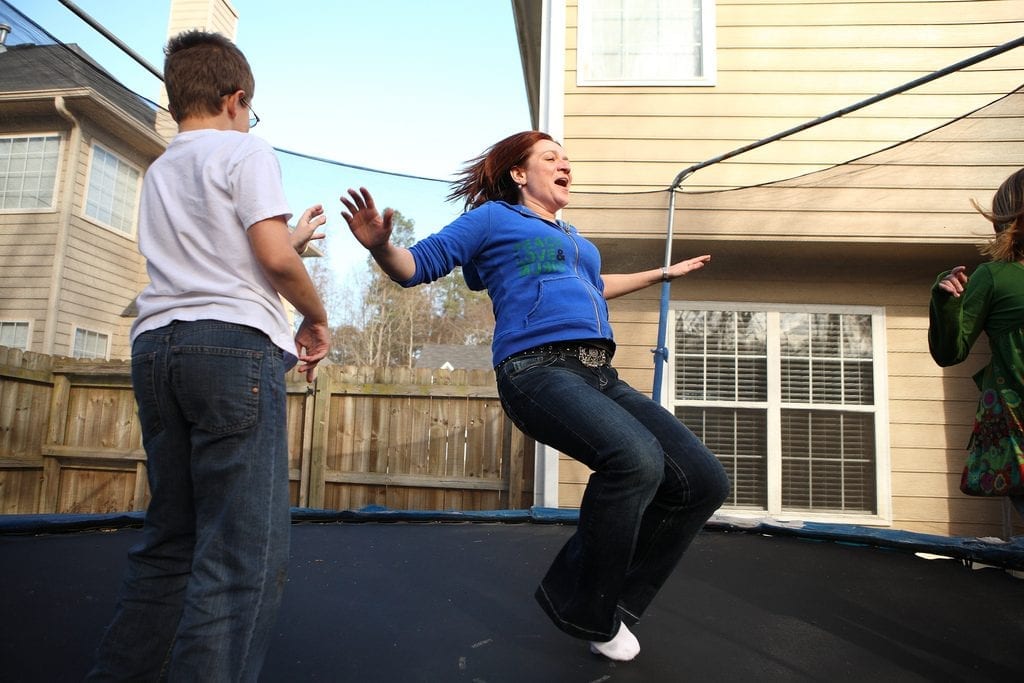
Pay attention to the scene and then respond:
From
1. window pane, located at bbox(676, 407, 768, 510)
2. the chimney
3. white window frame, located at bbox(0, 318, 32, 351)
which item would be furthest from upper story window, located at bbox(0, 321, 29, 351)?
the chimney

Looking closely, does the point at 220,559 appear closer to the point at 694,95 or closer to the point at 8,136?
the point at 8,136

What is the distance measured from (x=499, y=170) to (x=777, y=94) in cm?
252

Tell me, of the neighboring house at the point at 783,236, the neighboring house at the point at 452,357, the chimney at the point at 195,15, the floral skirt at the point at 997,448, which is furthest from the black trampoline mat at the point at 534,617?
the neighboring house at the point at 452,357

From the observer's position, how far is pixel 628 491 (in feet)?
3.75

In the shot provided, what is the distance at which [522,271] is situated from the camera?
1342 millimetres

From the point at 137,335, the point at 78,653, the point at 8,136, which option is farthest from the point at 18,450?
the point at 137,335

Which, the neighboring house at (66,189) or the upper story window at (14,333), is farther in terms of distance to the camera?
the upper story window at (14,333)

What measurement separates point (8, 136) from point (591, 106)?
2451mm

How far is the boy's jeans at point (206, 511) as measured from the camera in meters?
0.81

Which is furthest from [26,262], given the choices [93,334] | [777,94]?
[777,94]

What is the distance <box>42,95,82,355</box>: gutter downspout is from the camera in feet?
8.23

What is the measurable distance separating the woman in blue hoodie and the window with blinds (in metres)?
2.10

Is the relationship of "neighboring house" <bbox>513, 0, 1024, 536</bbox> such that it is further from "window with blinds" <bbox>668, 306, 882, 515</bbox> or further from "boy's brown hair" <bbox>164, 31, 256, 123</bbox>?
"boy's brown hair" <bbox>164, 31, 256, 123</bbox>

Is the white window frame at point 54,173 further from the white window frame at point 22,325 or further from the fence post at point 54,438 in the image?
the fence post at point 54,438
